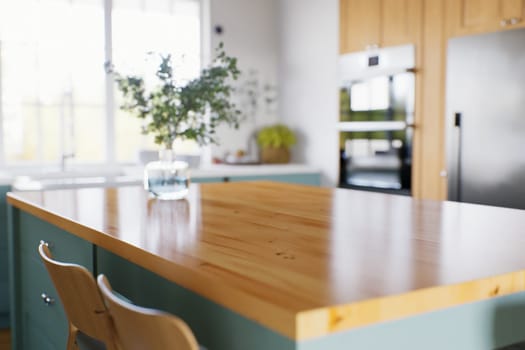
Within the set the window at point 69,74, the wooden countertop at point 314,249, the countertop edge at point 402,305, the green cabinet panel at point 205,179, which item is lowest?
the green cabinet panel at point 205,179

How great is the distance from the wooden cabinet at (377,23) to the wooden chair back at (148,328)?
11.4 feet

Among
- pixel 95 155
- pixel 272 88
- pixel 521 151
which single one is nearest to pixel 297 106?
pixel 272 88

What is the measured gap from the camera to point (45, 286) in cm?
222

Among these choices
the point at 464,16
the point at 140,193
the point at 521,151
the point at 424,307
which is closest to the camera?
the point at 424,307

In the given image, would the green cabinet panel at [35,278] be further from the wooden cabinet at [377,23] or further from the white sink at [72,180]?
the wooden cabinet at [377,23]

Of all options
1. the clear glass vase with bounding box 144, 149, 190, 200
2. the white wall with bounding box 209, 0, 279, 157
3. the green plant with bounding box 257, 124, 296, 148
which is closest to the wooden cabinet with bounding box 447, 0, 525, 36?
the green plant with bounding box 257, 124, 296, 148

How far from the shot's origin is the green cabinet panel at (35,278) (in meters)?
2.00

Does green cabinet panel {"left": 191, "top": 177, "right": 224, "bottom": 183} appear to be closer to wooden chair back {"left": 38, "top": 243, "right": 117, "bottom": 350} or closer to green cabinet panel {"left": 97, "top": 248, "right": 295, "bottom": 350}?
green cabinet panel {"left": 97, "top": 248, "right": 295, "bottom": 350}

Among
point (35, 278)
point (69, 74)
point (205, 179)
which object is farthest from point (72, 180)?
point (35, 278)

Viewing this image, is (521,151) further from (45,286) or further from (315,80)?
(45,286)

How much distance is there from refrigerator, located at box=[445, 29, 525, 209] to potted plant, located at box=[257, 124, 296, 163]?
68.6 inches

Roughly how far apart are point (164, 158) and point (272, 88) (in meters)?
3.39

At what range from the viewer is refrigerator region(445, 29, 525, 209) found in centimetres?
339

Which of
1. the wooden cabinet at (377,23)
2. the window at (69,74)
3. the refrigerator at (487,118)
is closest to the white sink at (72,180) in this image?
the window at (69,74)
